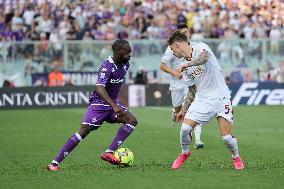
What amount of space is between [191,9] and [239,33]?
2.16 m

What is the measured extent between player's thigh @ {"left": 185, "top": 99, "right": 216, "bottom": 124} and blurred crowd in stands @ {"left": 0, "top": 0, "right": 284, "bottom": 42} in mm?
19095

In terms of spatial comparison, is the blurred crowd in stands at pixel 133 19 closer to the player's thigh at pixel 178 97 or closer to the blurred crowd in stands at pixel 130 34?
the blurred crowd in stands at pixel 130 34

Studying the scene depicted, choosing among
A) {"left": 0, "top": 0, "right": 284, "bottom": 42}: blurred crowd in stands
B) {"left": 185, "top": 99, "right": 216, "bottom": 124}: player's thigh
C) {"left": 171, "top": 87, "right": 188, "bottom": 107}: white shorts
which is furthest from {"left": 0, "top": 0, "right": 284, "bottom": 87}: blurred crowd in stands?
{"left": 185, "top": 99, "right": 216, "bottom": 124}: player's thigh

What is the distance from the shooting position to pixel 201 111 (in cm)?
1237

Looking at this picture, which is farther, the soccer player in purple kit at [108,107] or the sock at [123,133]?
the sock at [123,133]

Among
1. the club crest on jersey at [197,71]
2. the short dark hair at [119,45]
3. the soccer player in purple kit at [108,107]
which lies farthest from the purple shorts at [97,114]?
the club crest on jersey at [197,71]

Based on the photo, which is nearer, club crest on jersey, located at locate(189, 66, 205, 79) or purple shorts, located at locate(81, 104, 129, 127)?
club crest on jersey, located at locate(189, 66, 205, 79)

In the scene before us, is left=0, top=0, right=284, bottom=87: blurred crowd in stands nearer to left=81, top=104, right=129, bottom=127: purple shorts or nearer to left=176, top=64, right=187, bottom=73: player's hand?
left=81, top=104, right=129, bottom=127: purple shorts

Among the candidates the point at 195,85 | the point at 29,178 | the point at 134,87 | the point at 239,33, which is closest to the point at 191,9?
the point at 239,33

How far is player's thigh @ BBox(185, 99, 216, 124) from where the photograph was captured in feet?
40.5

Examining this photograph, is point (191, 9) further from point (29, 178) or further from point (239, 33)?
point (29, 178)

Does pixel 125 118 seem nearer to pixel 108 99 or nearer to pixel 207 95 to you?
pixel 108 99

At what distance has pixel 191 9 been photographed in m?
33.4

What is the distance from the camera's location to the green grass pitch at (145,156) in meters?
11.1
